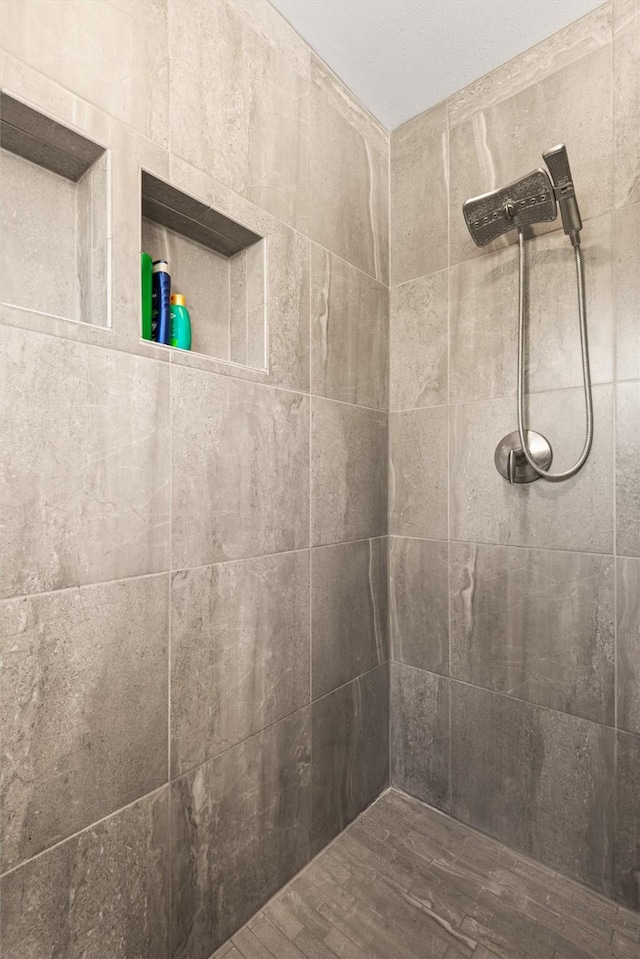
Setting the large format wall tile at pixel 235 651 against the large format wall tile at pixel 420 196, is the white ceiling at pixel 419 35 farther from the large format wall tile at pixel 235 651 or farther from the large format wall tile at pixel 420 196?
Result: the large format wall tile at pixel 235 651

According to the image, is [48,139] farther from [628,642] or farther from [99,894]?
[628,642]

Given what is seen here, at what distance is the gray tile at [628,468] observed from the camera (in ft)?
4.03

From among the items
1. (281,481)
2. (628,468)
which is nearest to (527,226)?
(628,468)

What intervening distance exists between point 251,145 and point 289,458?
2.54 feet

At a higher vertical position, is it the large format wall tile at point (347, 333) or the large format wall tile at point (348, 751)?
the large format wall tile at point (347, 333)

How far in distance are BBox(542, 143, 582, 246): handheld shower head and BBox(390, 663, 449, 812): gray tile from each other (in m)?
1.33

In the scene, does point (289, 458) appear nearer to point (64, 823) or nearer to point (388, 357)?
point (388, 357)

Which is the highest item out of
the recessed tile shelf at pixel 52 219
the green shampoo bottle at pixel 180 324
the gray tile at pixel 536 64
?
the gray tile at pixel 536 64

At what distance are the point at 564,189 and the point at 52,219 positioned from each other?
113cm

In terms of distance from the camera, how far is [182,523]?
3.44ft

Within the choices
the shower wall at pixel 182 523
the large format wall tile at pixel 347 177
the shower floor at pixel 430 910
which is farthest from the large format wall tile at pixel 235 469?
the shower floor at pixel 430 910

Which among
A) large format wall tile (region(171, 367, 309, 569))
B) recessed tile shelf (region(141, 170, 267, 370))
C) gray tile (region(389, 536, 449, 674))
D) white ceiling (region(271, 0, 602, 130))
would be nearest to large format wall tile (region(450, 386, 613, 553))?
gray tile (region(389, 536, 449, 674))

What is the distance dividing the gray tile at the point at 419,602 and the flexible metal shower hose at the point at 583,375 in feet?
1.34

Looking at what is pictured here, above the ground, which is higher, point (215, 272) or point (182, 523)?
point (215, 272)
